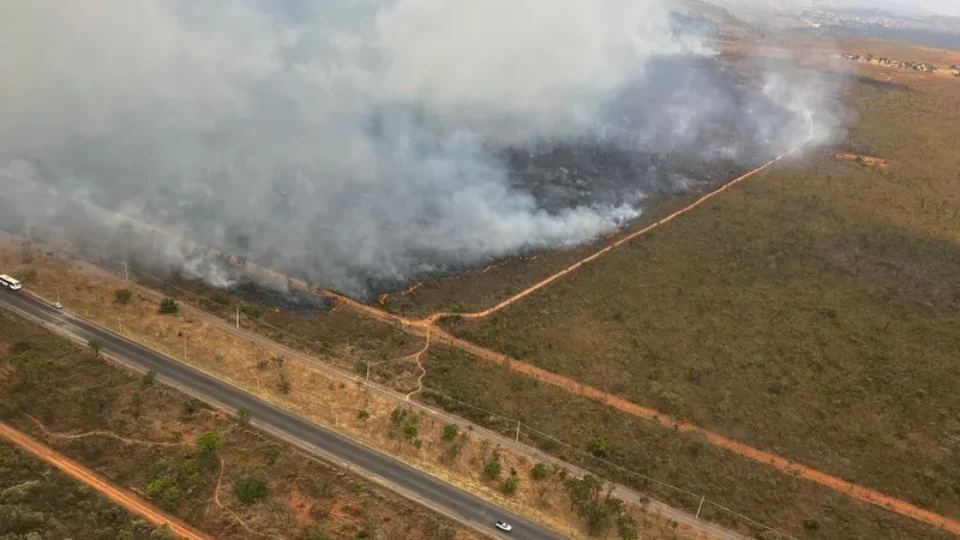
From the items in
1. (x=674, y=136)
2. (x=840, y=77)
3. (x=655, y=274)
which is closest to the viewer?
(x=655, y=274)

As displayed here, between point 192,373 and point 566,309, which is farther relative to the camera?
point 566,309

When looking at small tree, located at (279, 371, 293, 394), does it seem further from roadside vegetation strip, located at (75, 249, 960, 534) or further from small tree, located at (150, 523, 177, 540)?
small tree, located at (150, 523, 177, 540)

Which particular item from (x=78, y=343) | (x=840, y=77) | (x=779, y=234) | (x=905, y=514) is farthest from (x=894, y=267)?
(x=840, y=77)

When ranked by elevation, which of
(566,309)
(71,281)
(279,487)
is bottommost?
(279,487)

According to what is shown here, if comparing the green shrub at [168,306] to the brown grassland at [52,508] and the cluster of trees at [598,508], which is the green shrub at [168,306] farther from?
the cluster of trees at [598,508]

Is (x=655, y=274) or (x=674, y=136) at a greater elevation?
(x=674, y=136)

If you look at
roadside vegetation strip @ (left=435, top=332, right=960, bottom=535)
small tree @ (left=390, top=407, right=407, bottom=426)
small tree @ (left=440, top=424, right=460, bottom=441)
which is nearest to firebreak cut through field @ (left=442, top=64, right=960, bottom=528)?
roadside vegetation strip @ (left=435, top=332, right=960, bottom=535)

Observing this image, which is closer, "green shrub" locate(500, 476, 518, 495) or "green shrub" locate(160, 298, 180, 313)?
"green shrub" locate(500, 476, 518, 495)

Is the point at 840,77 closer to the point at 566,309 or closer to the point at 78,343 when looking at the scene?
the point at 566,309
